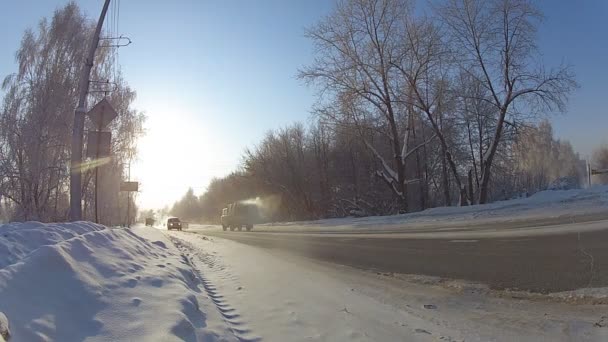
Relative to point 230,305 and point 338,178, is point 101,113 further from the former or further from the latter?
point 338,178

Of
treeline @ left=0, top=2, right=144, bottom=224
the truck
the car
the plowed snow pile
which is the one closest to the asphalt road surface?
the plowed snow pile

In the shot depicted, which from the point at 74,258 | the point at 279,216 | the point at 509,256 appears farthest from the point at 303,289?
the point at 279,216

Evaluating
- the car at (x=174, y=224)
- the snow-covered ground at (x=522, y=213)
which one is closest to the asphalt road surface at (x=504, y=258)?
the snow-covered ground at (x=522, y=213)

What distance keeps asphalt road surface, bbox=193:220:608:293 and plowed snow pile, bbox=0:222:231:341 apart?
530 cm

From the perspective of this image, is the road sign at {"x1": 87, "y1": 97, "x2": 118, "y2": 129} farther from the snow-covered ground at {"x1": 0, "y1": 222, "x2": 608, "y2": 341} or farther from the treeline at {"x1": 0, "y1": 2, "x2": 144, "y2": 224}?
the treeline at {"x1": 0, "y1": 2, "x2": 144, "y2": 224}

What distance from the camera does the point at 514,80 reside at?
2944 centimetres

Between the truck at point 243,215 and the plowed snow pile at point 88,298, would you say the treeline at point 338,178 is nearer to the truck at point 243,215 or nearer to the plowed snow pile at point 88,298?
the truck at point 243,215

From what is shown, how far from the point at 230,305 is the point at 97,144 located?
5598 millimetres

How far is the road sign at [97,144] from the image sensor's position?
10078mm

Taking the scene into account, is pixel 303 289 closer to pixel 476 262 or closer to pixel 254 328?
pixel 254 328

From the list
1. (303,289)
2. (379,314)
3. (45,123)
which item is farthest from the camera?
(45,123)

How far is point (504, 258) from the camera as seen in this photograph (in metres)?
9.67

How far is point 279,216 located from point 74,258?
58327 millimetres

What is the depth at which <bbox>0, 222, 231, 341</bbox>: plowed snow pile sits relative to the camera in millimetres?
3617
